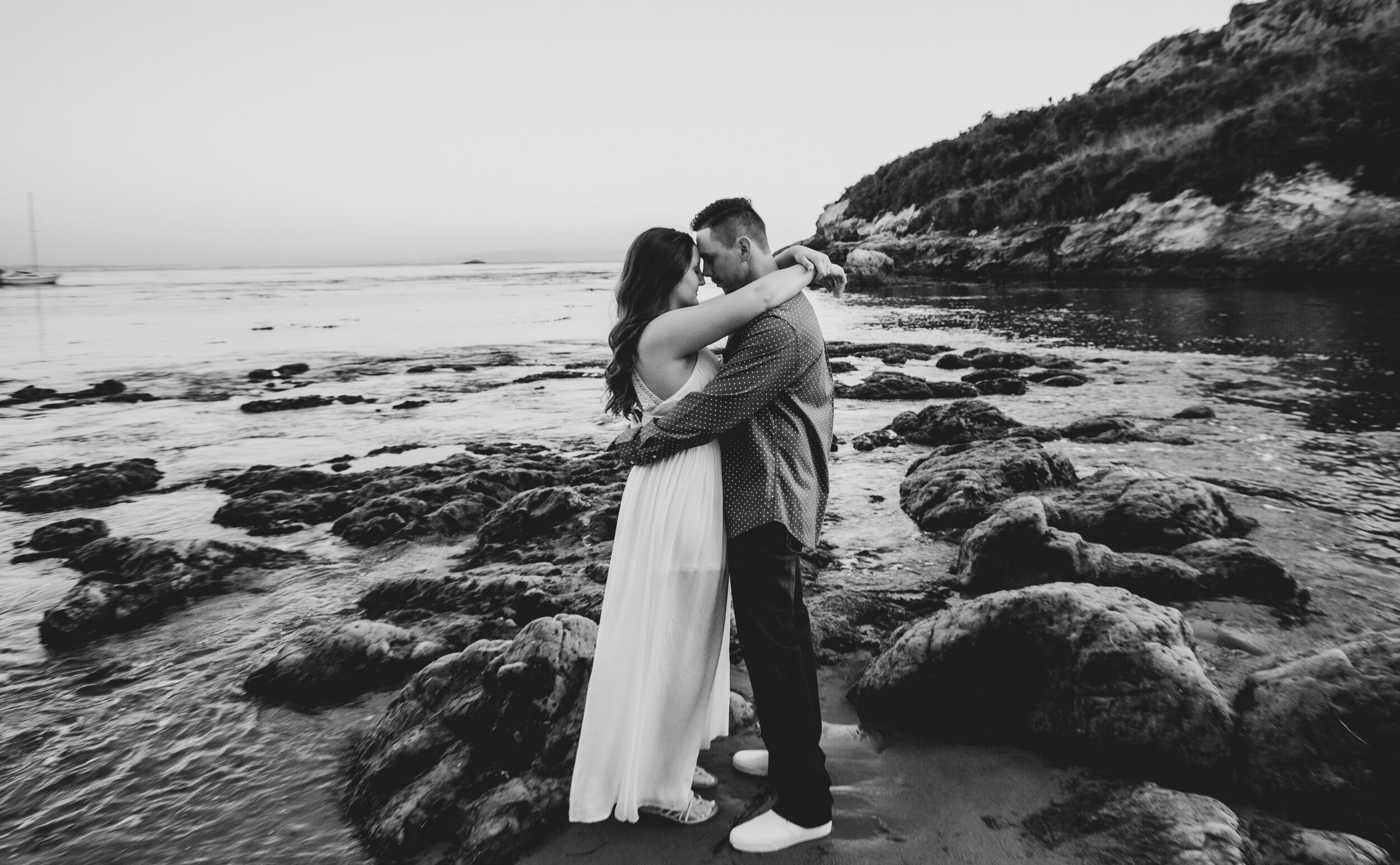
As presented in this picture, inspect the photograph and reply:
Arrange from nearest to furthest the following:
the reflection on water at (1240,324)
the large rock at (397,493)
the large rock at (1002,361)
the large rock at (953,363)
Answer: the large rock at (397,493), the reflection on water at (1240,324), the large rock at (1002,361), the large rock at (953,363)

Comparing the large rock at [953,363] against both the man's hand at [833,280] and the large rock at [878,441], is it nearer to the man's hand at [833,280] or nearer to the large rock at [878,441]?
the large rock at [878,441]

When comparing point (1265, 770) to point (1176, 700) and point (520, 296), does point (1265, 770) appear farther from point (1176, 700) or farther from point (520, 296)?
point (520, 296)

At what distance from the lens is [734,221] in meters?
3.11

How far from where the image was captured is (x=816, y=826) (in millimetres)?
3039

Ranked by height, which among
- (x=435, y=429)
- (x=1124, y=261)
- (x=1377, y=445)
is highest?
(x=1124, y=261)

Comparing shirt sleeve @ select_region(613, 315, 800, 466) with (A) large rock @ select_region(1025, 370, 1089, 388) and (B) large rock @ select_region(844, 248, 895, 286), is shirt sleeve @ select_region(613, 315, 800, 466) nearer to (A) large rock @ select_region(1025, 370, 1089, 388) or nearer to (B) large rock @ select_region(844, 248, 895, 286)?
(A) large rock @ select_region(1025, 370, 1089, 388)

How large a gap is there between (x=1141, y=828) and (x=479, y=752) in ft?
9.18

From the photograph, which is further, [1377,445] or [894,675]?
[1377,445]

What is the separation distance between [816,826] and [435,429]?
450 inches

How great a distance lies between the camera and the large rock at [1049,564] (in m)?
5.32

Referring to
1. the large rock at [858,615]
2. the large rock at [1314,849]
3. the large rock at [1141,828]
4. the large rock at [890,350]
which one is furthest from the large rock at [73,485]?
Answer: the large rock at [890,350]

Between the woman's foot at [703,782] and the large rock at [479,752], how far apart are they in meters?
0.58

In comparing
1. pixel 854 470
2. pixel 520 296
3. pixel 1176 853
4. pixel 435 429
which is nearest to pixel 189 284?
pixel 520 296

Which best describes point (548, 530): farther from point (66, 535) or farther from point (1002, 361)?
point (1002, 361)
